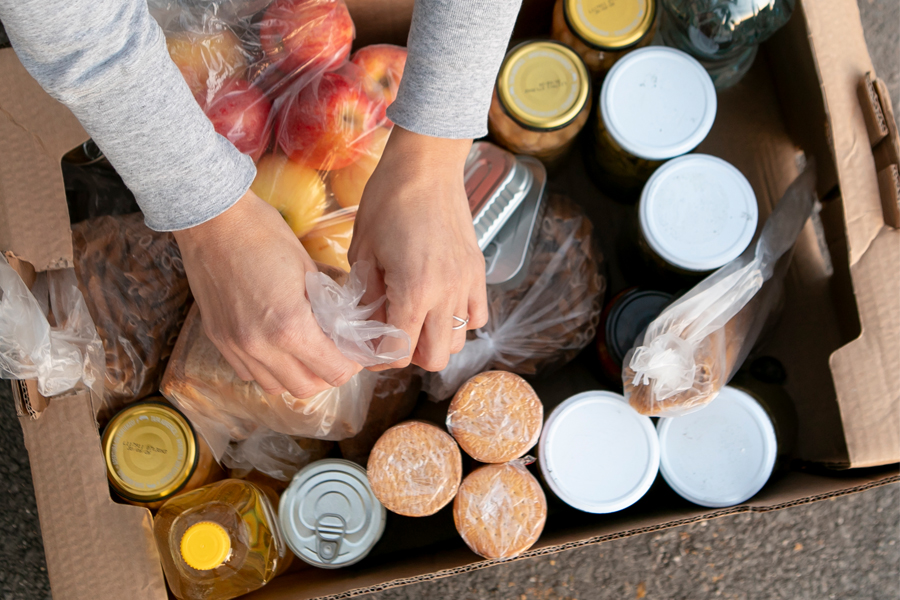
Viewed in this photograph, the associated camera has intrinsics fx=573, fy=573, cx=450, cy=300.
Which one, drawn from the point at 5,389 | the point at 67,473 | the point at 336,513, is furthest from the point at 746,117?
the point at 5,389

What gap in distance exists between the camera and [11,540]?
1.04 meters

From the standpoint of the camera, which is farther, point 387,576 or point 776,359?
point 776,359

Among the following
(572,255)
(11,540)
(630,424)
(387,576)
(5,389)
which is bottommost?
(11,540)

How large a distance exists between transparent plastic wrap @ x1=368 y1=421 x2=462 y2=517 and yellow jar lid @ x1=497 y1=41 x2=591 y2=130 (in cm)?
43

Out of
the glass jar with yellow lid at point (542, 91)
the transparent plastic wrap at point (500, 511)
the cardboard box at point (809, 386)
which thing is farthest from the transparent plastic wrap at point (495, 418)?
the glass jar with yellow lid at point (542, 91)

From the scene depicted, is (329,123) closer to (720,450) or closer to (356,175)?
(356,175)

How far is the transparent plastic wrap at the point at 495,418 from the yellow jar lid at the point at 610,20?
47cm

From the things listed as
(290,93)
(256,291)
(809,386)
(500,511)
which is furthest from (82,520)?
(809,386)

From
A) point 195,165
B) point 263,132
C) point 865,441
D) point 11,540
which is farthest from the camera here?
point 11,540

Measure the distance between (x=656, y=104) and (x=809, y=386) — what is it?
1.50 feet

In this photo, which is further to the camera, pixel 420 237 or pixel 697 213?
pixel 697 213

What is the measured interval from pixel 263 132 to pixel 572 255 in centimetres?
45

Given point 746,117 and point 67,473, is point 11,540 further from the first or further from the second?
point 746,117

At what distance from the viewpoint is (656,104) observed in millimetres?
752
